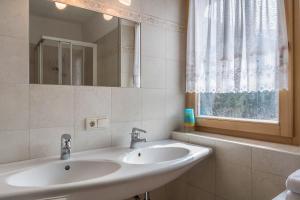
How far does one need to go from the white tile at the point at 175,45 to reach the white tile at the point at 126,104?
486mm

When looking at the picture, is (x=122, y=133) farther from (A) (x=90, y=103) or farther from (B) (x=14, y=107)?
(B) (x=14, y=107)

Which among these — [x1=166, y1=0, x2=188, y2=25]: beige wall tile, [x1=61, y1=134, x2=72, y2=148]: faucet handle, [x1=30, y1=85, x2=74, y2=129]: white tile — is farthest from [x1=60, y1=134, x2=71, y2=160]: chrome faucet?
[x1=166, y1=0, x2=188, y2=25]: beige wall tile

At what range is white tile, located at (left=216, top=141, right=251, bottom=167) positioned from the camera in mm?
1360

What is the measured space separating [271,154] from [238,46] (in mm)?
751

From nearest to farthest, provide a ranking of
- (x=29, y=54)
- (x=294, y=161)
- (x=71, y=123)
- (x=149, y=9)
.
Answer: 1. (x=294, y=161)
2. (x=29, y=54)
3. (x=71, y=123)
4. (x=149, y=9)

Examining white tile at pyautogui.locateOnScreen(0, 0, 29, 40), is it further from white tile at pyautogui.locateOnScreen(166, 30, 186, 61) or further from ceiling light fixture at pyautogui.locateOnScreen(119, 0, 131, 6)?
white tile at pyautogui.locateOnScreen(166, 30, 186, 61)

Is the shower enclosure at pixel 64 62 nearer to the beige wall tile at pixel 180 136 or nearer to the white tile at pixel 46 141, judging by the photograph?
the white tile at pixel 46 141

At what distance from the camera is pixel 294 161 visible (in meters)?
1.15

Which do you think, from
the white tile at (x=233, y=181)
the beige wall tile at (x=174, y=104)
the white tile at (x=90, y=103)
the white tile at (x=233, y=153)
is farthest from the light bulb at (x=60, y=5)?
the white tile at (x=233, y=181)

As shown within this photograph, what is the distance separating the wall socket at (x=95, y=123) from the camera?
1451mm

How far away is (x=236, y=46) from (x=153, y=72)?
0.66 m

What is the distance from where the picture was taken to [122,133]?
162 cm

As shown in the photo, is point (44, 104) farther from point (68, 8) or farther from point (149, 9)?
point (149, 9)

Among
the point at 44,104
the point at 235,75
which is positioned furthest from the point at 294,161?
the point at 44,104
